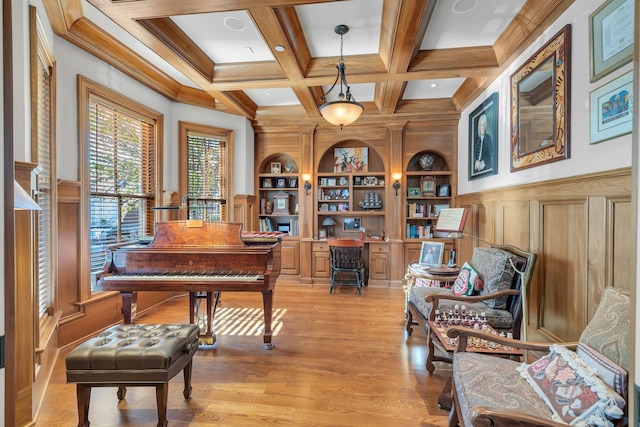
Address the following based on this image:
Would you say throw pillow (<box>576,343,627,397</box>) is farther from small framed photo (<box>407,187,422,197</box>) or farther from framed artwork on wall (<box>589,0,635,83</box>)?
small framed photo (<box>407,187,422,197</box>)

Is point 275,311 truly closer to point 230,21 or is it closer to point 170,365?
point 170,365

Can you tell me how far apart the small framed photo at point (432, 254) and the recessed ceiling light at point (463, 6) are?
246cm

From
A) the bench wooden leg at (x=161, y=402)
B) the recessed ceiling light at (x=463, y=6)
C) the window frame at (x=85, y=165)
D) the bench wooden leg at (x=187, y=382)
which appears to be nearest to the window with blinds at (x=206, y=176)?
the window frame at (x=85, y=165)

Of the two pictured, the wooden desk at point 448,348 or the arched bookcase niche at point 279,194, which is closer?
the wooden desk at point 448,348

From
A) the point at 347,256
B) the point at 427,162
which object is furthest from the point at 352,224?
the point at 427,162

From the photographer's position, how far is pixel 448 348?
1.94 meters

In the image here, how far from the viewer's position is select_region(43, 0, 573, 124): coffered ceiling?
2.45m

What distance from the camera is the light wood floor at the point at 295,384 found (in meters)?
1.91

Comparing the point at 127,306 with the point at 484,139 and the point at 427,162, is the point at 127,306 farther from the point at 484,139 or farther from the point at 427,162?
the point at 427,162

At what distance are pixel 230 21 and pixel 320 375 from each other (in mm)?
3348

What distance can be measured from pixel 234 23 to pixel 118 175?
227cm

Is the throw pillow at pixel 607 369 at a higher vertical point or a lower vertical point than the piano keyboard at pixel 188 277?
lower

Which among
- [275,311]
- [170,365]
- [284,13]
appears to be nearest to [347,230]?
[275,311]

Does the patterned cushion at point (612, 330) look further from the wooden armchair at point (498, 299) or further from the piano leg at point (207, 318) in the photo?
the piano leg at point (207, 318)
